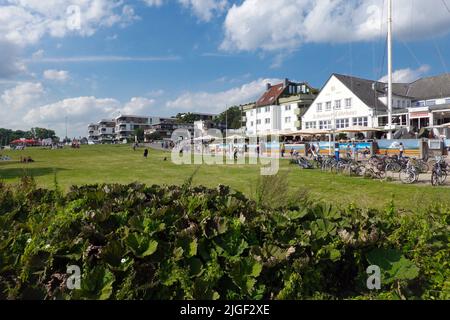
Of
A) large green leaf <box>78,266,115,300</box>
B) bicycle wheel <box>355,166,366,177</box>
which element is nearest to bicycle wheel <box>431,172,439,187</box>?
bicycle wheel <box>355,166,366,177</box>

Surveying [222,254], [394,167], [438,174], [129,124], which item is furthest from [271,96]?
[129,124]

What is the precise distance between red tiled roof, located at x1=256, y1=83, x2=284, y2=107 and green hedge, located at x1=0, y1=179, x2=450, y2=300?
7383 centimetres

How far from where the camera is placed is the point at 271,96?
261 ft

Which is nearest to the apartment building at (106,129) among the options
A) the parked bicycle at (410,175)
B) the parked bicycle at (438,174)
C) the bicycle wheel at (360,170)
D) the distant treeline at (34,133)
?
the distant treeline at (34,133)

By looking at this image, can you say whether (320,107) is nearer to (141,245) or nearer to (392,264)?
(392,264)

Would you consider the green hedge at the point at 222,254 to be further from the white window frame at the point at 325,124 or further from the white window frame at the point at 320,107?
the white window frame at the point at 320,107

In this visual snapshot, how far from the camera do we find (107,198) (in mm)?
4188

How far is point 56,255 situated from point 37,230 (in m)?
0.58

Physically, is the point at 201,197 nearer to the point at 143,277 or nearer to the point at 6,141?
the point at 143,277

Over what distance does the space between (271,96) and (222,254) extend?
79066mm

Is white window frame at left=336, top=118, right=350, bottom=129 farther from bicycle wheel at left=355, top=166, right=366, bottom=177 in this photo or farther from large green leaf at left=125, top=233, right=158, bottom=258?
large green leaf at left=125, top=233, right=158, bottom=258

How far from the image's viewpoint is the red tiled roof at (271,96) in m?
76.2
